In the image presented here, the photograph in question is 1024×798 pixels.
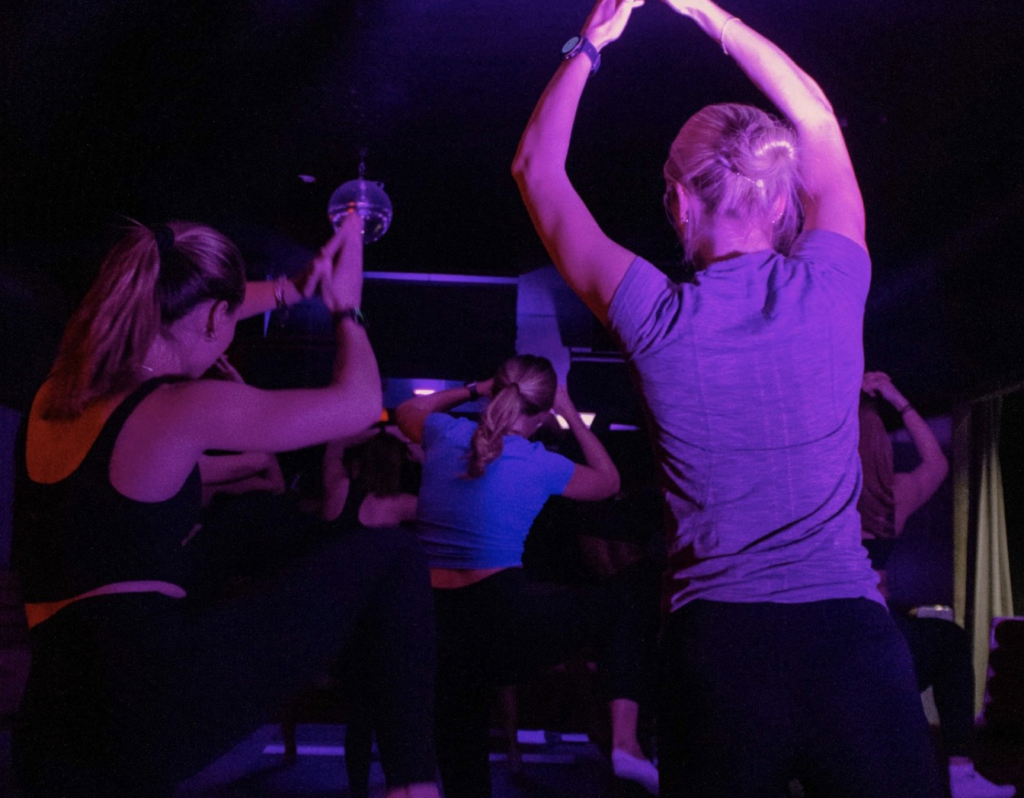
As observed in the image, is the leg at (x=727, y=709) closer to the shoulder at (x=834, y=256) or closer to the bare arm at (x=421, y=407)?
the shoulder at (x=834, y=256)

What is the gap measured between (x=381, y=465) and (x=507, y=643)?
2184 mm

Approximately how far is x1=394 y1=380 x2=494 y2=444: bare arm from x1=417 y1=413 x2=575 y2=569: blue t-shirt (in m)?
0.15

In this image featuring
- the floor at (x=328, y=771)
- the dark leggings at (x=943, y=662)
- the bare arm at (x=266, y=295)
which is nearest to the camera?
the bare arm at (x=266, y=295)

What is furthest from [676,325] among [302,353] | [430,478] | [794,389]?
[302,353]

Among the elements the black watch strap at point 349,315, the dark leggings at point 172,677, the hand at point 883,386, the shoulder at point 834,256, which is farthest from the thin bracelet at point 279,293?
the hand at point 883,386

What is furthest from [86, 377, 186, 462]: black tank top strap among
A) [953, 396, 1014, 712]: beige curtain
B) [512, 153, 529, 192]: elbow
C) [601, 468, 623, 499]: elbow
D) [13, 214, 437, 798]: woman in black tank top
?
[953, 396, 1014, 712]: beige curtain

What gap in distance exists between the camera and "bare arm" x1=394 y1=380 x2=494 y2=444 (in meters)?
2.57

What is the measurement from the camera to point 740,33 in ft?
4.16

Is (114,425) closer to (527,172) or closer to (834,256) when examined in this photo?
(527,172)

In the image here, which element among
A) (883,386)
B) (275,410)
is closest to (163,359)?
(275,410)

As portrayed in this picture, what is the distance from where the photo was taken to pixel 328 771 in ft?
11.9

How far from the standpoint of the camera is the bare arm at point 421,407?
257 cm

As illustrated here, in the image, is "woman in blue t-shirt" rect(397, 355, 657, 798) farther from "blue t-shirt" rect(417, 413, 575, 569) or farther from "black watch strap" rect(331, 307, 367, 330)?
"black watch strap" rect(331, 307, 367, 330)

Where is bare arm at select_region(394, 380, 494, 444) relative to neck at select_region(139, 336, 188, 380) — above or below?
below
